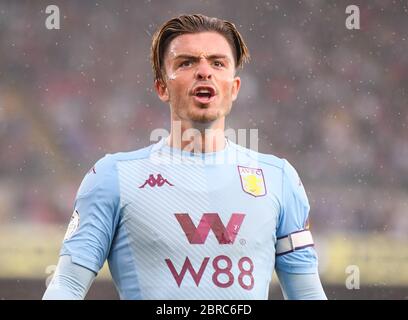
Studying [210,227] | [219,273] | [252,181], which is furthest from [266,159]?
[219,273]

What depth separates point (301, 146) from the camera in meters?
8.74

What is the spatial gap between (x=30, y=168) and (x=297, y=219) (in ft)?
19.5

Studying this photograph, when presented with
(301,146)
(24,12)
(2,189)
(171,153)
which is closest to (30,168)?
(2,189)

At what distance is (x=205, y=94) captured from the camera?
2674mm

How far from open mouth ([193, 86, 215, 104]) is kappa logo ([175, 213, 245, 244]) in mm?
381

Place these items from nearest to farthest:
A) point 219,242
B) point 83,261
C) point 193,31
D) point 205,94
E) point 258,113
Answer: point 83,261, point 219,242, point 205,94, point 193,31, point 258,113

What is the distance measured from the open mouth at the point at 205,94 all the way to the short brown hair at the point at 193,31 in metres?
0.25

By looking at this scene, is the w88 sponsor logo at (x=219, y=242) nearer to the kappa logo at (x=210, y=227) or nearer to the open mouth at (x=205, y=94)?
the kappa logo at (x=210, y=227)

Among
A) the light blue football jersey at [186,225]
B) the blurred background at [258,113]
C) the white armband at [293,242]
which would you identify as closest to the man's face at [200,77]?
the light blue football jersey at [186,225]

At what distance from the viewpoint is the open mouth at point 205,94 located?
8.74 feet

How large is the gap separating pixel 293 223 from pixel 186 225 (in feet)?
1.17

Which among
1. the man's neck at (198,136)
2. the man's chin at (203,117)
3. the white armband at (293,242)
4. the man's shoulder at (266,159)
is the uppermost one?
the man's chin at (203,117)

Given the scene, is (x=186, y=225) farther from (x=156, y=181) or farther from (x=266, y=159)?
(x=266, y=159)

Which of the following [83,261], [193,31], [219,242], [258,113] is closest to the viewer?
[83,261]
